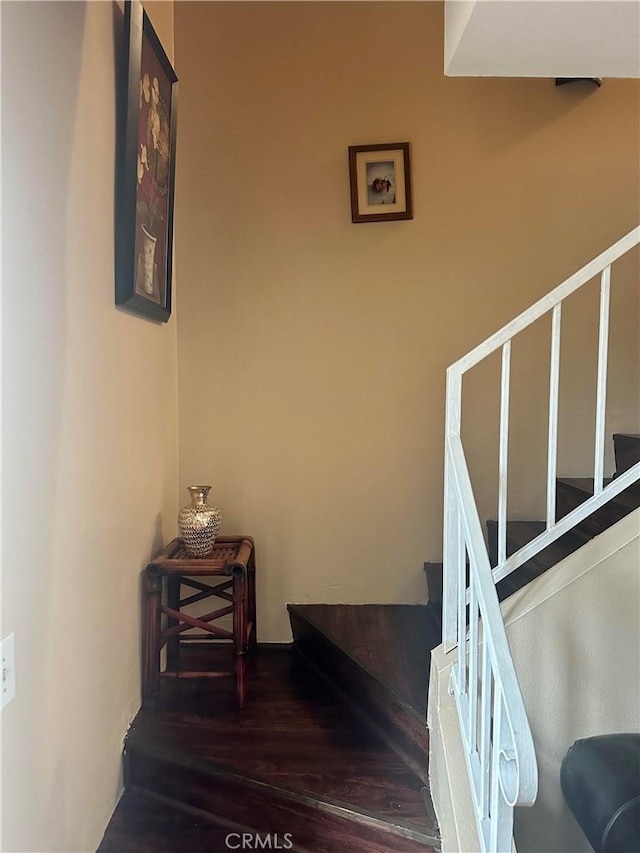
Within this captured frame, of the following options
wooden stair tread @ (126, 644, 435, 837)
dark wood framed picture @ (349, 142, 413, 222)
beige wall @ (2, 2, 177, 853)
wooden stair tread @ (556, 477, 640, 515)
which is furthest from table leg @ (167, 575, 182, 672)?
dark wood framed picture @ (349, 142, 413, 222)

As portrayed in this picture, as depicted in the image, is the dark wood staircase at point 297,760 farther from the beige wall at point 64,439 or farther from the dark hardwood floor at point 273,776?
the beige wall at point 64,439

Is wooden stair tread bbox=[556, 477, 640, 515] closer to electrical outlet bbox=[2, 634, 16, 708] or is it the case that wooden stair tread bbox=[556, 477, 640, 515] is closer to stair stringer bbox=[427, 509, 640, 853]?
stair stringer bbox=[427, 509, 640, 853]

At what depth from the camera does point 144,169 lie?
1.74 metres

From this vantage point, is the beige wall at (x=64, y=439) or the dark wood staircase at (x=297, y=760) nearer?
the beige wall at (x=64, y=439)

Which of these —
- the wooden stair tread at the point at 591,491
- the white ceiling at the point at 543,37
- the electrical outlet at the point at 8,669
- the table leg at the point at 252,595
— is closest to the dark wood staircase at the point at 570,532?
the wooden stair tread at the point at 591,491

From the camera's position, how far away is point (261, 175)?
7.85 ft

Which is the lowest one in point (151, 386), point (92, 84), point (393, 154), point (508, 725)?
point (508, 725)

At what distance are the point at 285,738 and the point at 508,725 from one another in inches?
39.5

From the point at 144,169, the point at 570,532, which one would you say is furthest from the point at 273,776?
the point at 144,169

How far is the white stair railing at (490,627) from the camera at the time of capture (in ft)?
3.23

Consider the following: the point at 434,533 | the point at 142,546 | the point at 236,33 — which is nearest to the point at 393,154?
the point at 236,33

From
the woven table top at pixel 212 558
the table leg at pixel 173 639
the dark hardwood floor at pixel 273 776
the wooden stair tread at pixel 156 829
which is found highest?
the woven table top at pixel 212 558

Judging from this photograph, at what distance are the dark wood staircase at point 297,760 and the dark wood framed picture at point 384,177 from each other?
1.72 m

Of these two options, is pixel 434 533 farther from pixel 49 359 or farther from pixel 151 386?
pixel 49 359
